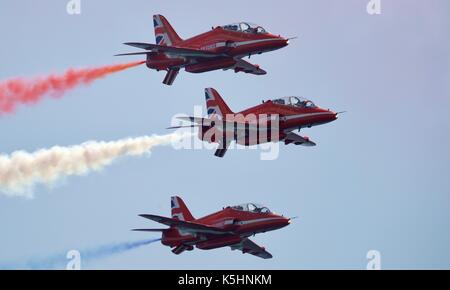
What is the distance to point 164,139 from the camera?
10044 cm

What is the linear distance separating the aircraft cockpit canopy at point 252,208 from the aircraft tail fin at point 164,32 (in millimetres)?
13079

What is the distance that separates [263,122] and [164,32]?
44.9 ft

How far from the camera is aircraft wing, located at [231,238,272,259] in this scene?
101 metres

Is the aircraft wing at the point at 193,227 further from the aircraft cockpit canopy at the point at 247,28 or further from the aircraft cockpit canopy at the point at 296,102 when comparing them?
the aircraft cockpit canopy at the point at 247,28

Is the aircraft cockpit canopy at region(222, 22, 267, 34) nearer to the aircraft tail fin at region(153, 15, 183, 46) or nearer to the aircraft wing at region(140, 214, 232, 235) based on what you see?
the aircraft tail fin at region(153, 15, 183, 46)

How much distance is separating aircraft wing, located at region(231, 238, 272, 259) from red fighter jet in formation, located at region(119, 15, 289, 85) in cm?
1095

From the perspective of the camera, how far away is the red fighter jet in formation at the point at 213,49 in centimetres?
9656

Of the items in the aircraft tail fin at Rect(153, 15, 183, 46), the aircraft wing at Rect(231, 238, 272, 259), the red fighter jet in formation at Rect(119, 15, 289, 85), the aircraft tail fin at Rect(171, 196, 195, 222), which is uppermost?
the aircraft tail fin at Rect(153, 15, 183, 46)

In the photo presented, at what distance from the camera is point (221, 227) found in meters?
95.4

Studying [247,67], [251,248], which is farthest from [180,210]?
[247,67]

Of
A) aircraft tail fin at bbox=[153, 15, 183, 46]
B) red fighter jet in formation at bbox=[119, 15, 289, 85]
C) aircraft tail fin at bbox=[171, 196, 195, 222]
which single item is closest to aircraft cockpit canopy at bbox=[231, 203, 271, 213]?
aircraft tail fin at bbox=[171, 196, 195, 222]

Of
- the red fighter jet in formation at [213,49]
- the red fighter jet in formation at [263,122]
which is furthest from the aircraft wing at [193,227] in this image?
the red fighter jet in formation at [213,49]

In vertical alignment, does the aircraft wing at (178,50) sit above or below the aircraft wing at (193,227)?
above
